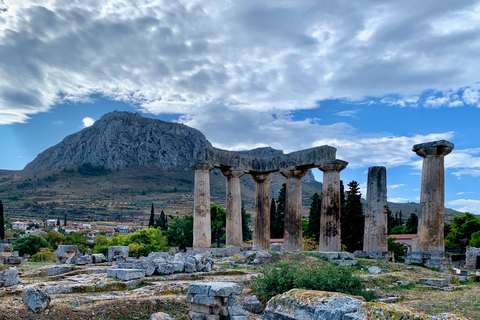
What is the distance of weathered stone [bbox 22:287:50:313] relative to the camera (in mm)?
9033

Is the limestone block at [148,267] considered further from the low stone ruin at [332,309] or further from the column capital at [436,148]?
the column capital at [436,148]

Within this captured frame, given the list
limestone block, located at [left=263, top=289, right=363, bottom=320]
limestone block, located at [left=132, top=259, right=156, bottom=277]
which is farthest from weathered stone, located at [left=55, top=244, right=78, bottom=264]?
limestone block, located at [left=263, top=289, right=363, bottom=320]

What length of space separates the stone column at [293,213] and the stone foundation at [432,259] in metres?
6.88

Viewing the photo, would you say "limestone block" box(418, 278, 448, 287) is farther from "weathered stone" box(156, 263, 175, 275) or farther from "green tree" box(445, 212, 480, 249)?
"green tree" box(445, 212, 480, 249)

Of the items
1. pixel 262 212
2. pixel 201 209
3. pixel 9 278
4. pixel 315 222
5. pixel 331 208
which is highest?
pixel 331 208

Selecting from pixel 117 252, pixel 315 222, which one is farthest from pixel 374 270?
pixel 315 222

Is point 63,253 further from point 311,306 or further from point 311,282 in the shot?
point 311,306

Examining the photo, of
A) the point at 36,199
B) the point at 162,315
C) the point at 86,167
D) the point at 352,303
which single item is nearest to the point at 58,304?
the point at 162,315

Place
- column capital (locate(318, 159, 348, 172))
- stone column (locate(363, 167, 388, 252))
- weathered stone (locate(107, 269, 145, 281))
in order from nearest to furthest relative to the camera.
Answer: weathered stone (locate(107, 269, 145, 281)) → stone column (locate(363, 167, 388, 252)) → column capital (locate(318, 159, 348, 172))

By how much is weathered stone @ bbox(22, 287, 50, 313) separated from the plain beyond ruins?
51.5 feet

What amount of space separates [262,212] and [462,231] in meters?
38.2

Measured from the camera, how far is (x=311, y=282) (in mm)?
11836

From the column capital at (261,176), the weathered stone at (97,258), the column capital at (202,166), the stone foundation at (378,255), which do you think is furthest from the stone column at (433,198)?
the weathered stone at (97,258)

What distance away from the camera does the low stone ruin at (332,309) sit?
4.97 meters
